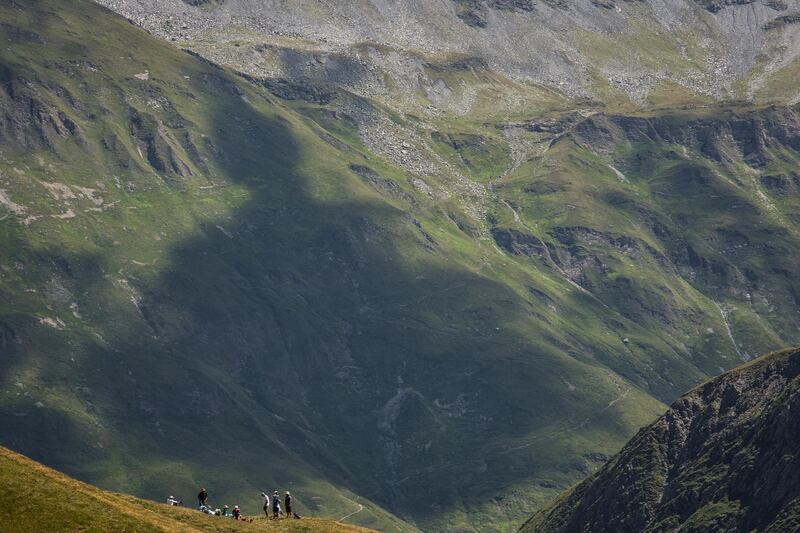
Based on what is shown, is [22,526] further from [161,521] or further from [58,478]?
[161,521]

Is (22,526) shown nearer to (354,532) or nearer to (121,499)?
(121,499)

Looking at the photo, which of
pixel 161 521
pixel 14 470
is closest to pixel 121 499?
pixel 161 521

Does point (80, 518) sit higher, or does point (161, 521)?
point (80, 518)

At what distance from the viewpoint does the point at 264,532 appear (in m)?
164

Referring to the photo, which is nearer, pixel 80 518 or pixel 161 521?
pixel 80 518

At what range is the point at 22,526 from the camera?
426 ft

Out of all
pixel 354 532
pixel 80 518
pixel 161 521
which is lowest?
pixel 354 532

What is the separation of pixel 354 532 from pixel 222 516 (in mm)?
20263

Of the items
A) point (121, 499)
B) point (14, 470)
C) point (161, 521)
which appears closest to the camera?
point (14, 470)

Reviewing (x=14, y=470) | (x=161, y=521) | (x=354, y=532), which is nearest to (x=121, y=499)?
(x=161, y=521)

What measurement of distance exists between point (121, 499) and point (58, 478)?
19170 mm

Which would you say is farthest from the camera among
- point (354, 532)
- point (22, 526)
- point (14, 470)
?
point (354, 532)

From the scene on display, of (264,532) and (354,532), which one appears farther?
(354,532)

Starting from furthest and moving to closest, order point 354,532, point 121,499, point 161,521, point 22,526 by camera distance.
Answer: point 354,532 → point 121,499 → point 161,521 → point 22,526
